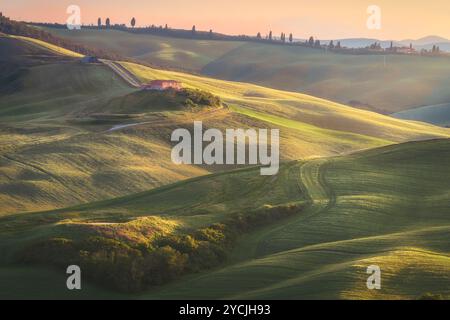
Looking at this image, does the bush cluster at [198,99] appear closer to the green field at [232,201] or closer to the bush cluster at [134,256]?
the green field at [232,201]

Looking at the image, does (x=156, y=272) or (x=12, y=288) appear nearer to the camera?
(x=12, y=288)

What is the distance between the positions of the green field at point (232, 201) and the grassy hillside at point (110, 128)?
0.75 feet

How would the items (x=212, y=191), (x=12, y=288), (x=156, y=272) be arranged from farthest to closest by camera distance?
(x=212, y=191) < (x=156, y=272) < (x=12, y=288)

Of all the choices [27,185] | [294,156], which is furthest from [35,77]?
[27,185]

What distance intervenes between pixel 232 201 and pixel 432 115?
4446 inches


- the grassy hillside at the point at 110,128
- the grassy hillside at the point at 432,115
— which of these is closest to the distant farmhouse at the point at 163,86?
the grassy hillside at the point at 110,128

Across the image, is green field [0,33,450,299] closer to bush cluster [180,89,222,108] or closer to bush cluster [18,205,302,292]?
bush cluster [18,205,302,292]

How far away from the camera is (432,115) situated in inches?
5989

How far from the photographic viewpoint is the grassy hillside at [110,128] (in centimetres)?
6200

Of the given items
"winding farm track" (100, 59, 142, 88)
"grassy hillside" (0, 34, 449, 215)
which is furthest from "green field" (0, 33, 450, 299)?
"winding farm track" (100, 59, 142, 88)

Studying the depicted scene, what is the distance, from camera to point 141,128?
81625 millimetres

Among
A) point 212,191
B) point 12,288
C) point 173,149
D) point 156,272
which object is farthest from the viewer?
point 173,149
